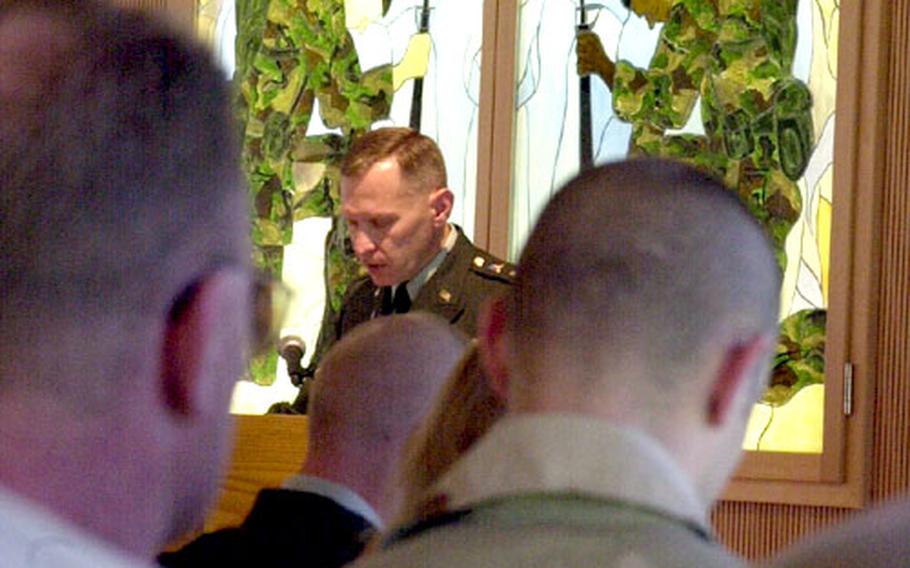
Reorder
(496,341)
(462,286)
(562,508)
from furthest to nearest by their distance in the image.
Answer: (462,286) < (496,341) < (562,508)

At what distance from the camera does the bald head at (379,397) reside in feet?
8.18

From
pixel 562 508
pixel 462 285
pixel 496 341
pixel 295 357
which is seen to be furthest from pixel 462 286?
pixel 562 508

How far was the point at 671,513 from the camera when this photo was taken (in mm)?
1455

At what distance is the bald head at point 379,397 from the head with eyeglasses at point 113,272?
4.90 ft

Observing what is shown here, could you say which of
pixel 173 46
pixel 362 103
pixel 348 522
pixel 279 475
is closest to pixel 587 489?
pixel 173 46

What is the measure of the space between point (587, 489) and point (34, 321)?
2.07ft

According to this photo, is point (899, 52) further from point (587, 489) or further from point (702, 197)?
point (587, 489)

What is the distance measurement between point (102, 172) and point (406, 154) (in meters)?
4.33

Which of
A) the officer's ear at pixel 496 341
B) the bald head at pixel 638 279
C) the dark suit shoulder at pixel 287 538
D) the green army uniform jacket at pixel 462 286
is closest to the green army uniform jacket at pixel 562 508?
the bald head at pixel 638 279

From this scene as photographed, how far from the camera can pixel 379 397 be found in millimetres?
2494

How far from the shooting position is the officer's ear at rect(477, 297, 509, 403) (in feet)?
5.77

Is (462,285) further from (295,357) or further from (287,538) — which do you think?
(287,538)

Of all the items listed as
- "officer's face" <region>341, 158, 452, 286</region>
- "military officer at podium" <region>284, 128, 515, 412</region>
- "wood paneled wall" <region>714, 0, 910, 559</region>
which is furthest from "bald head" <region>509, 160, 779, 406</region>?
"wood paneled wall" <region>714, 0, 910, 559</region>

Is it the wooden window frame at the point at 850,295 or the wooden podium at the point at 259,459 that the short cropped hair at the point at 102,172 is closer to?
the wooden podium at the point at 259,459
